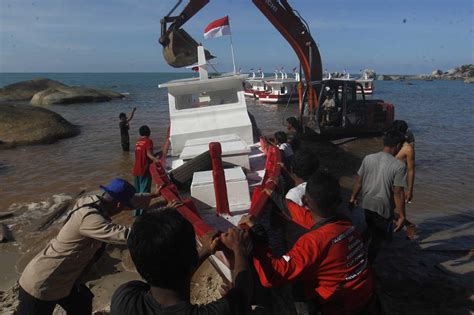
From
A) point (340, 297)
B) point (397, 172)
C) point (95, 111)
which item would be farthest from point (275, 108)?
point (340, 297)

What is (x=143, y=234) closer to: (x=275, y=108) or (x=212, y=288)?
(x=212, y=288)

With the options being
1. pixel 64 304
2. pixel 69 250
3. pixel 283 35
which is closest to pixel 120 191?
pixel 69 250

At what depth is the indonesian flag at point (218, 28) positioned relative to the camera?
→ 8.95 meters

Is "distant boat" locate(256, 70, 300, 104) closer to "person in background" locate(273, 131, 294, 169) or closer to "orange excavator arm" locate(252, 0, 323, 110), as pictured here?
"orange excavator arm" locate(252, 0, 323, 110)

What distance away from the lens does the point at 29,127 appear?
1509 centimetres

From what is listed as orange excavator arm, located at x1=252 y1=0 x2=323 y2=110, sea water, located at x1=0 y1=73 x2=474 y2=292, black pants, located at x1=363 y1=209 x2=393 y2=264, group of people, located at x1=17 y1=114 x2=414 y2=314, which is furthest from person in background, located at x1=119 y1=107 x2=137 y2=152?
black pants, located at x1=363 y1=209 x2=393 y2=264

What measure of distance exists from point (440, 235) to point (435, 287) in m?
2.09

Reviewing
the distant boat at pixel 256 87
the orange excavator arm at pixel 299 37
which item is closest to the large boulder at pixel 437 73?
the distant boat at pixel 256 87

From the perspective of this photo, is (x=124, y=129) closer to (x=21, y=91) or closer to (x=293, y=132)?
(x=293, y=132)

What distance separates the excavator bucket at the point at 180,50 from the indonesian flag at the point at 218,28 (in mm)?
1281

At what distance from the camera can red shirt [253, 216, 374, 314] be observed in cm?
210

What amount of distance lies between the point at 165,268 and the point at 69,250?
164cm

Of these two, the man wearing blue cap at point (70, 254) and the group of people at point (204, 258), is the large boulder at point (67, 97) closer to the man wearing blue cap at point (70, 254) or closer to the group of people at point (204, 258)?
the group of people at point (204, 258)

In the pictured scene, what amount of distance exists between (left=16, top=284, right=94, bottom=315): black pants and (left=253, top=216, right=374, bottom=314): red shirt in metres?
1.67
